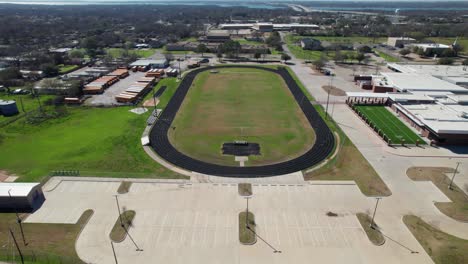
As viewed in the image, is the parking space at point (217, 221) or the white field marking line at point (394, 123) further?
the white field marking line at point (394, 123)

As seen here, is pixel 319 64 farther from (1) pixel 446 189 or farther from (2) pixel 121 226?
(2) pixel 121 226

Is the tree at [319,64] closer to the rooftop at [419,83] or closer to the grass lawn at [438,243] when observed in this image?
the rooftop at [419,83]

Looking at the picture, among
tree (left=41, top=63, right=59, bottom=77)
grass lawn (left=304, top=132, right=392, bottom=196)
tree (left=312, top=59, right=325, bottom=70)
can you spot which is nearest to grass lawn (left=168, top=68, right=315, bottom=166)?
grass lawn (left=304, top=132, right=392, bottom=196)

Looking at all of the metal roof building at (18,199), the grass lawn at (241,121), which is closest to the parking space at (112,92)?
the grass lawn at (241,121)

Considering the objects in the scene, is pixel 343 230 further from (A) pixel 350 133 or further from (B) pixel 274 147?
(A) pixel 350 133

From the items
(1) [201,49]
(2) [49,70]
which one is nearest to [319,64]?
(1) [201,49]

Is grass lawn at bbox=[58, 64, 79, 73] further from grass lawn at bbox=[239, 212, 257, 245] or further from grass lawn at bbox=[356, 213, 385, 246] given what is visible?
grass lawn at bbox=[356, 213, 385, 246]
